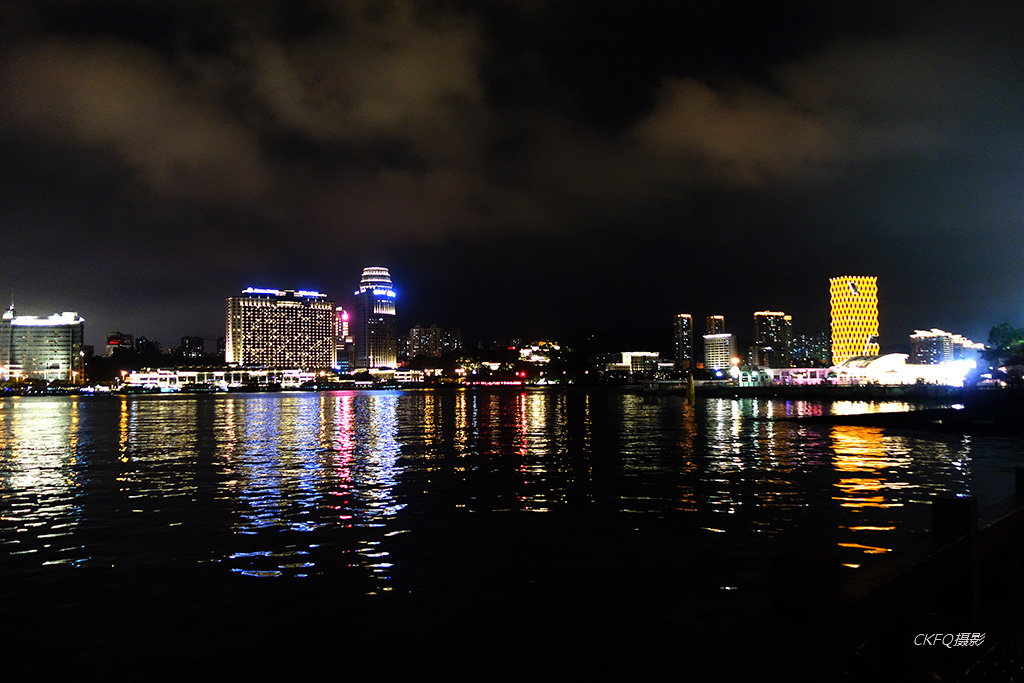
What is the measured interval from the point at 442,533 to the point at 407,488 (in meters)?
7.92

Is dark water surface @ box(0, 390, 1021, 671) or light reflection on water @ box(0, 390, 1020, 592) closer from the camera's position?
dark water surface @ box(0, 390, 1021, 671)

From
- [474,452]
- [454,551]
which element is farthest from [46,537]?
[474,452]

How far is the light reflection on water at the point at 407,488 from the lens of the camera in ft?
54.4

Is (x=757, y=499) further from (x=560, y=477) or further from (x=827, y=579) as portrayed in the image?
(x=827, y=579)

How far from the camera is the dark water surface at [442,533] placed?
1145 centimetres

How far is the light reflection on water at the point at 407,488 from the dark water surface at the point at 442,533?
0.42 ft

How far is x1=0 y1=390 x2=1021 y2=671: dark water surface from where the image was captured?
37.6 feet

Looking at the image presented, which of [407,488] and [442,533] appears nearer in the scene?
[442,533]

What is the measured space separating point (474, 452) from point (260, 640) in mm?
29010

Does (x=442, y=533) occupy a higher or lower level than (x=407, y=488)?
higher

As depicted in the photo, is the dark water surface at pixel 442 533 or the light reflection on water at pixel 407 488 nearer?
the dark water surface at pixel 442 533

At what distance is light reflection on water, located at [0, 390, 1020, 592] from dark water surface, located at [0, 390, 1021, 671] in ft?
0.42

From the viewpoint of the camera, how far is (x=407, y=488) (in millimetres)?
25422

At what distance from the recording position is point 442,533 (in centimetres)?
1777
